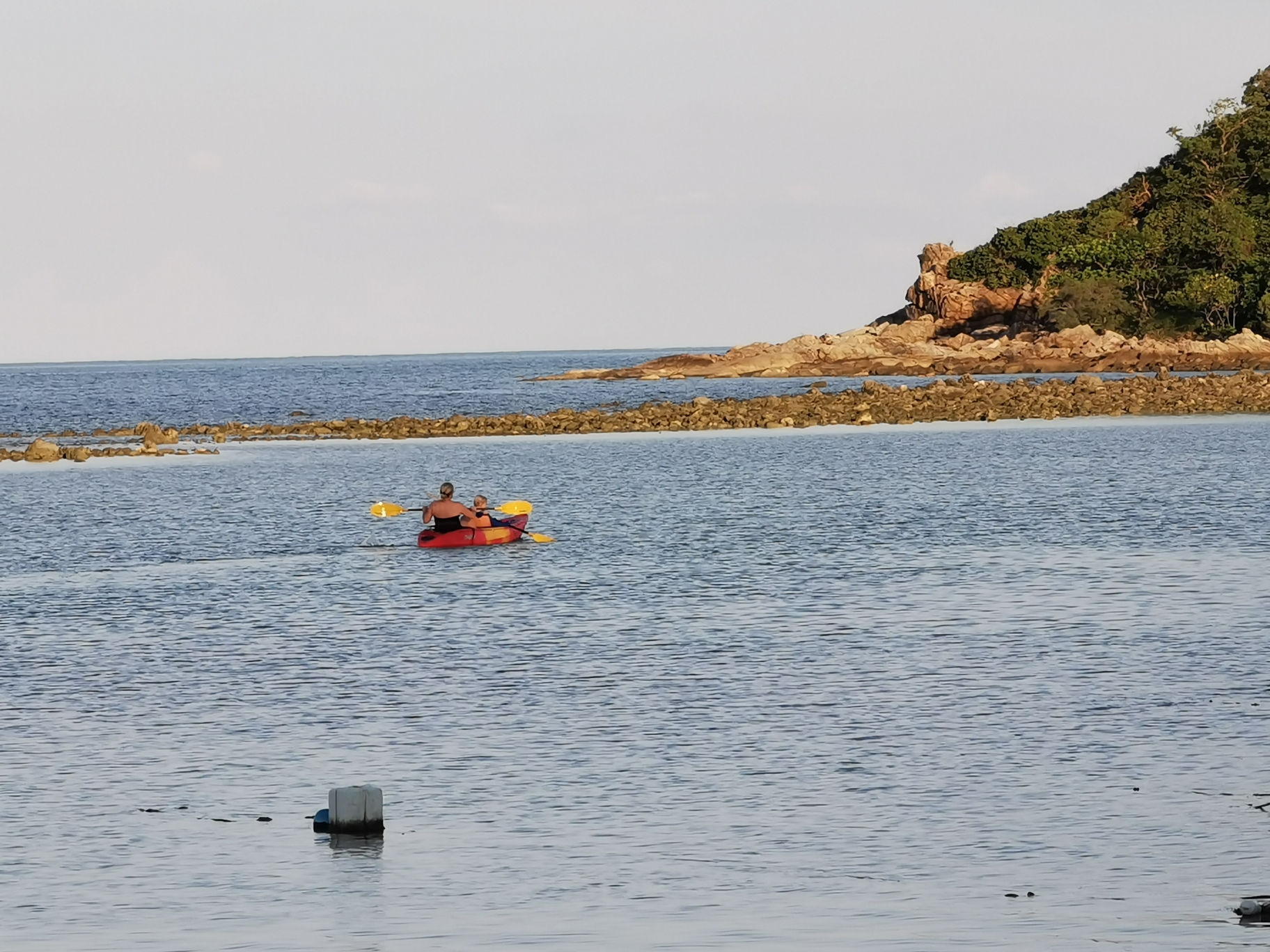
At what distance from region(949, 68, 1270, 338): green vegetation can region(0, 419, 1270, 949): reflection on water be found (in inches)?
4613

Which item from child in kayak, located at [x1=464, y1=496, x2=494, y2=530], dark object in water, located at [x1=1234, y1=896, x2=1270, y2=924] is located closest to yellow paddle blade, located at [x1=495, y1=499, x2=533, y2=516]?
child in kayak, located at [x1=464, y1=496, x2=494, y2=530]

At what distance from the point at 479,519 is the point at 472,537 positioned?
45 centimetres

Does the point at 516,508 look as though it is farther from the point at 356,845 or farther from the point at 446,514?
the point at 356,845

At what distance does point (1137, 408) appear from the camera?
10700 cm

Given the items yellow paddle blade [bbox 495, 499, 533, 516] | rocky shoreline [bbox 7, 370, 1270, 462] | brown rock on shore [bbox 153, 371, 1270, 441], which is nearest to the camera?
yellow paddle blade [bbox 495, 499, 533, 516]

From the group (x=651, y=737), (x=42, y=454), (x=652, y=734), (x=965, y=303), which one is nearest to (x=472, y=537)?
(x=652, y=734)

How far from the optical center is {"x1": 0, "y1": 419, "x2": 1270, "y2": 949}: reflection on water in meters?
16.1

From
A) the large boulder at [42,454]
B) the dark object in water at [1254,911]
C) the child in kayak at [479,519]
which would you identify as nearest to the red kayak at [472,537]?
the child in kayak at [479,519]

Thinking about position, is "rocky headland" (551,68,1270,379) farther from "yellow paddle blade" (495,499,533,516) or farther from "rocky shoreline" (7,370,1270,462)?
"yellow paddle blade" (495,499,533,516)

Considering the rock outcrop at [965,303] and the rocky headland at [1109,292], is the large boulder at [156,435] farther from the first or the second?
the rock outcrop at [965,303]

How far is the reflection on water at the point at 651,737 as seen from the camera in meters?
16.1

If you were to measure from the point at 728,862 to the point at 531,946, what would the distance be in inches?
114

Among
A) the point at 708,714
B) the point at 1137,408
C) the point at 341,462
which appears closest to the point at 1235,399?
the point at 1137,408

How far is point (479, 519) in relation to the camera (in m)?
48.0
